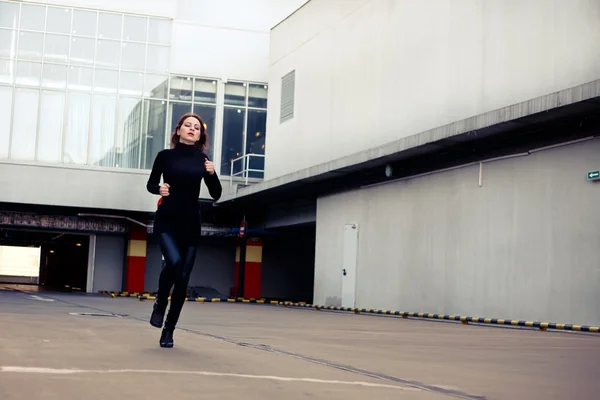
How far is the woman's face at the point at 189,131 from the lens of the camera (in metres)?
7.11

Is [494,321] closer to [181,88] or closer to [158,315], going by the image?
[158,315]

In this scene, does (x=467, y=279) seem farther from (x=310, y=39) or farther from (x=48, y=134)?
(x=48, y=134)

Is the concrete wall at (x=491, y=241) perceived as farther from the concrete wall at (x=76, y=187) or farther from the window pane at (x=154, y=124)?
the window pane at (x=154, y=124)

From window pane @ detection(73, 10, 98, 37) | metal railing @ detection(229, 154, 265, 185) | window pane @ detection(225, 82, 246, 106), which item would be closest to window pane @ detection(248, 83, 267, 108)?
window pane @ detection(225, 82, 246, 106)

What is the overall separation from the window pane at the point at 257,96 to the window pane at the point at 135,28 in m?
5.36

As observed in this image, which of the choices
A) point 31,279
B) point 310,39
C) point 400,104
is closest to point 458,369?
point 400,104

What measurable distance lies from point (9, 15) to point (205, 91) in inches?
355

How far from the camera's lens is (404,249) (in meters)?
22.2

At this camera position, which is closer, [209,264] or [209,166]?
[209,166]

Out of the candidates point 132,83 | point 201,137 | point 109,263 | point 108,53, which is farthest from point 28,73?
point 201,137

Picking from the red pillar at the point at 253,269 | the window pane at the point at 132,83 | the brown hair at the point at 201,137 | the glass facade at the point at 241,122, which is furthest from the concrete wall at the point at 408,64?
the brown hair at the point at 201,137

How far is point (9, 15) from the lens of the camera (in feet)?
121

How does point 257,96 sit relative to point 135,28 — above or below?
below

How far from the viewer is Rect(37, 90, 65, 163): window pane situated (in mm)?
36656
